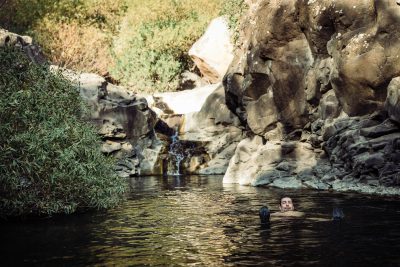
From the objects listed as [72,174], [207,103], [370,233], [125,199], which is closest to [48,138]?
[72,174]

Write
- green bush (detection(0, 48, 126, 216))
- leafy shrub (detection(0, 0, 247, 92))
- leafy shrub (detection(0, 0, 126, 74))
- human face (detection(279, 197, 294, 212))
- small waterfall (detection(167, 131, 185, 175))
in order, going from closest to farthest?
1. green bush (detection(0, 48, 126, 216))
2. human face (detection(279, 197, 294, 212))
3. small waterfall (detection(167, 131, 185, 175))
4. leafy shrub (detection(0, 0, 126, 74))
5. leafy shrub (detection(0, 0, 247, 92))

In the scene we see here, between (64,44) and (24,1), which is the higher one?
(24,1)

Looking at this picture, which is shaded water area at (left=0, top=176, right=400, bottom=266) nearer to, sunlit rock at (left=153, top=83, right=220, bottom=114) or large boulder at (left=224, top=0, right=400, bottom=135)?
large boulder at (left=224, top=0, right=400, bottom=135)

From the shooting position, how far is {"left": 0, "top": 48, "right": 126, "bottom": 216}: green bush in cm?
1952

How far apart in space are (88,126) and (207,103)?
25.4 meters

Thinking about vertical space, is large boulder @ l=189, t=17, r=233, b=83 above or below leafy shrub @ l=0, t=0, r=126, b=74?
below

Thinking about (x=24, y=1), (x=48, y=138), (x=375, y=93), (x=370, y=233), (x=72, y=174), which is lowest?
(x=370, y=233)

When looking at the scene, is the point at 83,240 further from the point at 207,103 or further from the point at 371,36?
the point at 207,103

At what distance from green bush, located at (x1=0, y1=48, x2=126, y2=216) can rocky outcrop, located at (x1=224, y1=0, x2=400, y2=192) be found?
1193cm

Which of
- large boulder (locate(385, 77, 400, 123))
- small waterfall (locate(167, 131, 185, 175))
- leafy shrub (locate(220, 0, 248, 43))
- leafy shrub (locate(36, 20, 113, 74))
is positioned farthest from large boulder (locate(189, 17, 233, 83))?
large boulder (locate(385, 77, 400, 123))

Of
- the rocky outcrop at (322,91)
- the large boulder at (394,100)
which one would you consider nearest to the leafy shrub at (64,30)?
the rocky outcrop at (322,91)

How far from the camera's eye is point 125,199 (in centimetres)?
2675

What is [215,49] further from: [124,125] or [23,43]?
[23,43]

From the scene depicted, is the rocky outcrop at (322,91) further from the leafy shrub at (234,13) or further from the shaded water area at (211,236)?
the leafy shrub at (234,13)
